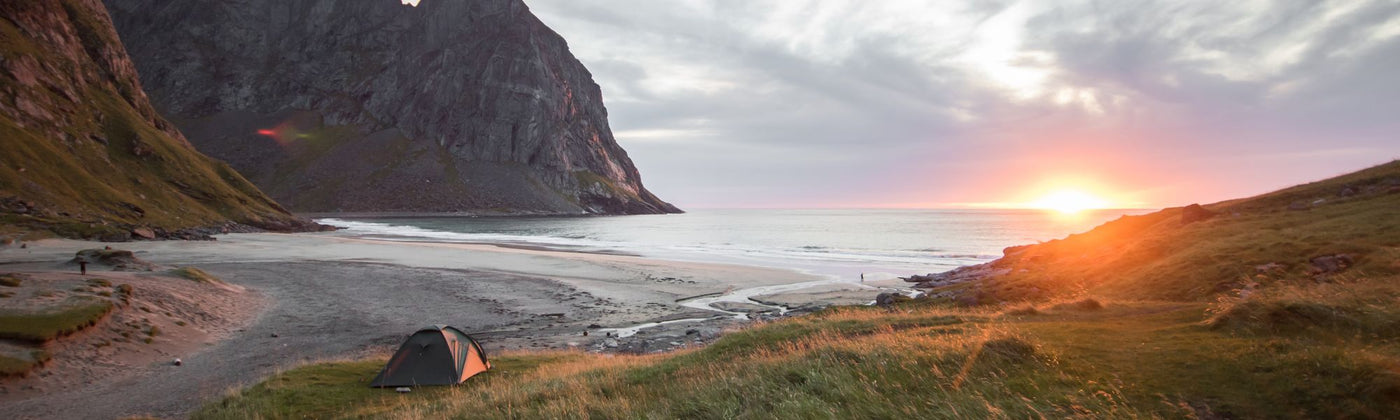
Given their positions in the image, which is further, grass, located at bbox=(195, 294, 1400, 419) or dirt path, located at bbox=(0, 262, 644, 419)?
dirt path, located at bbox=(0, 262, 644, 419)

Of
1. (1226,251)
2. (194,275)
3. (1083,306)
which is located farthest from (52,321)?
(1226,251)

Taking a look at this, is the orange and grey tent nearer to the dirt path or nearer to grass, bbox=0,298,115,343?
the dirt path

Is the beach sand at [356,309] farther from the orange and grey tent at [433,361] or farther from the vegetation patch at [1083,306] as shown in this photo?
the vegetation patch at [1083,306]

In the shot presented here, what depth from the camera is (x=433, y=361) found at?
17812mm

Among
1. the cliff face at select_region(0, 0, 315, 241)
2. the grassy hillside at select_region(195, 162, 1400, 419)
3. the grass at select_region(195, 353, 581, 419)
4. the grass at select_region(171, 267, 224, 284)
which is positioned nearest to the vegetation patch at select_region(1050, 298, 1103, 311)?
the grassy hillside at select_region(195, 162, 1400, 419)

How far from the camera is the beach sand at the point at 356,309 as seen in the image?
54.9 feet

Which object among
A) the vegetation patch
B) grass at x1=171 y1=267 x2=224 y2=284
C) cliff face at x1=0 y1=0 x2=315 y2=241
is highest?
cliff face at x1=0 y1=0 x2=315 y2=241

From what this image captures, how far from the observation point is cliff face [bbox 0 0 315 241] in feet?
191

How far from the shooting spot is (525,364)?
19.0m

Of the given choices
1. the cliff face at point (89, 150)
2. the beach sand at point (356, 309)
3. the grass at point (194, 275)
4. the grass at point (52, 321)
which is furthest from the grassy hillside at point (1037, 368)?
the cliff face at point (89, 150)

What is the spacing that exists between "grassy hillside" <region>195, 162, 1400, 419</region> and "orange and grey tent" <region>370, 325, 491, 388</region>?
803 millimetres

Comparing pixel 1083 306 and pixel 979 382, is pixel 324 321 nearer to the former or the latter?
pixel 979 382

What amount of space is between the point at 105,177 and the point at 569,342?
85.3 metres

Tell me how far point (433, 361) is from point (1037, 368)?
1656 centimetres
